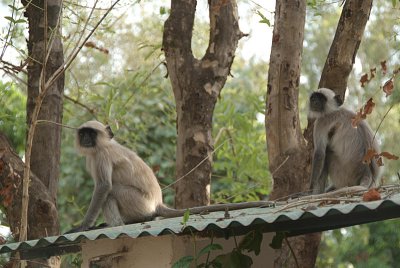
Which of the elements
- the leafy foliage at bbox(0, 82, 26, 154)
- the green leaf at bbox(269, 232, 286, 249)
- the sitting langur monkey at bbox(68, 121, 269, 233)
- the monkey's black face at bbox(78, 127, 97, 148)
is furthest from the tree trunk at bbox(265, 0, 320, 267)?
the leafy foliage at bbox(0, 82, 26, 154)

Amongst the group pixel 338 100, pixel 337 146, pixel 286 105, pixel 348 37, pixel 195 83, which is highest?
pixel 348 37

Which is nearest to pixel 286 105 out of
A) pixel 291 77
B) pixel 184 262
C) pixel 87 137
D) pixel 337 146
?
pixel 291 77

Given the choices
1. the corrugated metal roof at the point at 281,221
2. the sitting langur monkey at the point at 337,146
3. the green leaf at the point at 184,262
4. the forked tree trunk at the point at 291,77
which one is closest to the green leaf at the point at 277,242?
the corrugated metal roof at the point at 281,221

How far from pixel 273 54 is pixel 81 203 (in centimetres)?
932

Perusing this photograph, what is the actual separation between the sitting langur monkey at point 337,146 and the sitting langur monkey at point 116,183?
1.46m

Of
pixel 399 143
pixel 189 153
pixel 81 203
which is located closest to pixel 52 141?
pixel 189 153

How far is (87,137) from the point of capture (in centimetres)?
854

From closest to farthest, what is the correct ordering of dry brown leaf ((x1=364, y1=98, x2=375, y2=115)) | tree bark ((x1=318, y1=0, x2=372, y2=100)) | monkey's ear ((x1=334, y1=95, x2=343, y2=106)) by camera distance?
dry brown leaf ((x1=364, y1=98, x2=375, y2=115)), tree bark ((x1=318, y1=0, x2=372, y2=100)), monkey's ear ((x1=334, y1=95, x2=343, y2=106))

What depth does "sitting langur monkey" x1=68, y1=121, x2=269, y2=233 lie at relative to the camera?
8.11m

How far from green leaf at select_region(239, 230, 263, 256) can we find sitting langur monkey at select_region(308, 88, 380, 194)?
2.50 metres

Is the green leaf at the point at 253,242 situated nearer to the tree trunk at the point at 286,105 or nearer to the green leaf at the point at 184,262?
the green leaf at the point at 184,262

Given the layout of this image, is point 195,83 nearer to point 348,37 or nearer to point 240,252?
point 348,37

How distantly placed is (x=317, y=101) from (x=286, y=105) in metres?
0.82

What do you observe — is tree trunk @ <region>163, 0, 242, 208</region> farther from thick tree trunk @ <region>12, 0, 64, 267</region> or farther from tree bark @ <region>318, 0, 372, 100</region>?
tree bark @ <region>318, 0, 372, 100</region>
